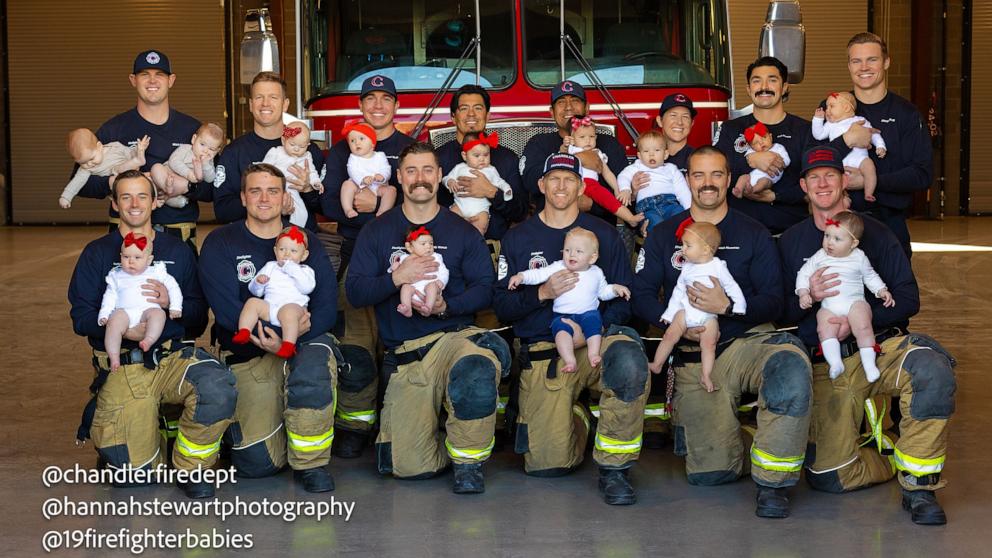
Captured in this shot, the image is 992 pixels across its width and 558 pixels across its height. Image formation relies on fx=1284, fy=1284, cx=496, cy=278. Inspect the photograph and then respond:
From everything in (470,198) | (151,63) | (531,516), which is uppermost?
(151,63)

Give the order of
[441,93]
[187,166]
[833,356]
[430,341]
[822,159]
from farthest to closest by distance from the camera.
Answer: [441,93]
[187,166]
[430,341]
[822,159]
[833,356]

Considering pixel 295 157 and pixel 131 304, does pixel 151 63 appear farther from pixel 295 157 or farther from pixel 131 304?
pixel 131 304

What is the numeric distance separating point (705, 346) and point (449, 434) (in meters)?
1.22

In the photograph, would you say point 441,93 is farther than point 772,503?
Yes

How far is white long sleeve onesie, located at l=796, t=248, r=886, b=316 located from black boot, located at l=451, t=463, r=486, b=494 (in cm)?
167

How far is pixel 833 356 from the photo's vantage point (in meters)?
5.56

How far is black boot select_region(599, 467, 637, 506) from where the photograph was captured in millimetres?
5512

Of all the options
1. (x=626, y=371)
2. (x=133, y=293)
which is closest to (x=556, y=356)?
(x=626, y=371)

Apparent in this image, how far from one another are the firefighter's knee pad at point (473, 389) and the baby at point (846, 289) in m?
1.45

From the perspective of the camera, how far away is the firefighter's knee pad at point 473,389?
228 inches

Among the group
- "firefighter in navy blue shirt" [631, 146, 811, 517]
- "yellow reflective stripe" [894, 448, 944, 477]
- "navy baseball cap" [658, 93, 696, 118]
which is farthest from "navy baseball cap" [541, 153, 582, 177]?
"yellow reflective stripe" [894, 448, 944, 477]

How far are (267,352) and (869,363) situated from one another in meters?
2.77

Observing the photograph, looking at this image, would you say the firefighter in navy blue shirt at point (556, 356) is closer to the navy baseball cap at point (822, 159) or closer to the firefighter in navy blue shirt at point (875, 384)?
the firefighter in navy blue shirt at point (875, 384)

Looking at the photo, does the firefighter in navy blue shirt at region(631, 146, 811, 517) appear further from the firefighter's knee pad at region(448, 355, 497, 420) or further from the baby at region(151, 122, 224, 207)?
the baby at region(151, 122, 224, 207)
